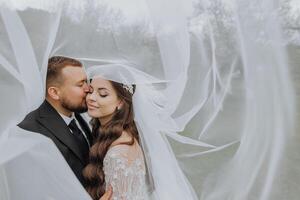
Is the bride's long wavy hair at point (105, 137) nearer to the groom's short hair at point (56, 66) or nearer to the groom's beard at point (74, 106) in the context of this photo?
the groom's beard at point (74, 106)

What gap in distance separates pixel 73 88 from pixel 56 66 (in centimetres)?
15

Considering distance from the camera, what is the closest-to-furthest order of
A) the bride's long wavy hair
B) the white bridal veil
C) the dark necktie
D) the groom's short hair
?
the white bridal veil → the groom's short hair → the bride's long wavy hair → the dark necktie

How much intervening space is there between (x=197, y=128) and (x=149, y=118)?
0.28 metres

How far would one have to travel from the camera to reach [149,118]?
2887 mm

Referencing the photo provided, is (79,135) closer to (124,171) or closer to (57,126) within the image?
(57,126)

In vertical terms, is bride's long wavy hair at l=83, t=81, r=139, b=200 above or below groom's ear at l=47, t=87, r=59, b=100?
below

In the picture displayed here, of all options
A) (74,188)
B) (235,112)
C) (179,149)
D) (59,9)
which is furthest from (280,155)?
(59,9)

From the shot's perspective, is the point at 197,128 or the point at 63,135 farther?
the point at 197,128

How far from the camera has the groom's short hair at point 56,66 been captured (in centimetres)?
265

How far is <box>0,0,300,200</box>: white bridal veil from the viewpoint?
8.26 feet

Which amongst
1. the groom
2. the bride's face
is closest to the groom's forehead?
the groom

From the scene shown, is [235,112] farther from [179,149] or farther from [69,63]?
[69,63]

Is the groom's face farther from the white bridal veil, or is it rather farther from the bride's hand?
the bride's hand

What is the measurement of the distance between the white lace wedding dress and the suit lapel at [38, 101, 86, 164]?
183mm
